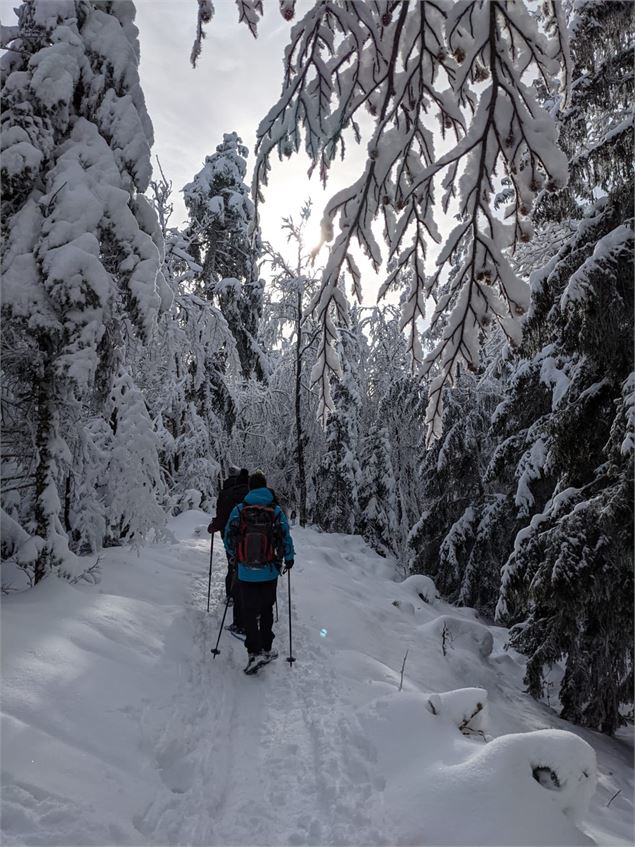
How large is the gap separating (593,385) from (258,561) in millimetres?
4670

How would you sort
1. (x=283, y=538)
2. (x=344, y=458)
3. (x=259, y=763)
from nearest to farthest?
(x=259, y=763)
(x=283, y=538)
(x=344, y=458)

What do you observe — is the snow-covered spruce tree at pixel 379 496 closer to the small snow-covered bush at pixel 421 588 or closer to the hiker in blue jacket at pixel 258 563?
the small snow-covered bush at pixel 421 588

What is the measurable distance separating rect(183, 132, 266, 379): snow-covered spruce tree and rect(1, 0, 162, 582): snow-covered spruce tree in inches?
462

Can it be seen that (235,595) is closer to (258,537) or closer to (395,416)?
(258,537)

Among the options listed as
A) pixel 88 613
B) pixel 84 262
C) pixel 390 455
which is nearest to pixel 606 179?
pixel 84 262

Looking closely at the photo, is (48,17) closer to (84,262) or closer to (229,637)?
(84,262)

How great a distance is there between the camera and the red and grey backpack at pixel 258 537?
18.7 ft

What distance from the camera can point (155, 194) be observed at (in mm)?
14125

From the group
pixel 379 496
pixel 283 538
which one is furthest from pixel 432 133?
pixel 379 496

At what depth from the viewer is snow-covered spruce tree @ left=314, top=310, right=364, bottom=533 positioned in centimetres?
2233

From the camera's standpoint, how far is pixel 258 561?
569cm

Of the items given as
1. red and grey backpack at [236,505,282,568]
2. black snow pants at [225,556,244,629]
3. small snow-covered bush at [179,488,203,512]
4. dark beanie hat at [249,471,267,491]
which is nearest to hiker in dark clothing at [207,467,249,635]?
black snow pants at [225,556,244,629]

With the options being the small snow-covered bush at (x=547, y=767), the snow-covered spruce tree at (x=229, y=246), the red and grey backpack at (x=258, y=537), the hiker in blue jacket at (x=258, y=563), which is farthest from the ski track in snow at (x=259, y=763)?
the snow-covered spruce tree at (x=229, y=246)

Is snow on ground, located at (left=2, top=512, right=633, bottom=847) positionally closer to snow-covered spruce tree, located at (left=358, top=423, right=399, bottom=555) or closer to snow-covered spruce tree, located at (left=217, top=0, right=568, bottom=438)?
snow-covered spruce tree, located at (left=217, top=0, right=568, bottom=438)
